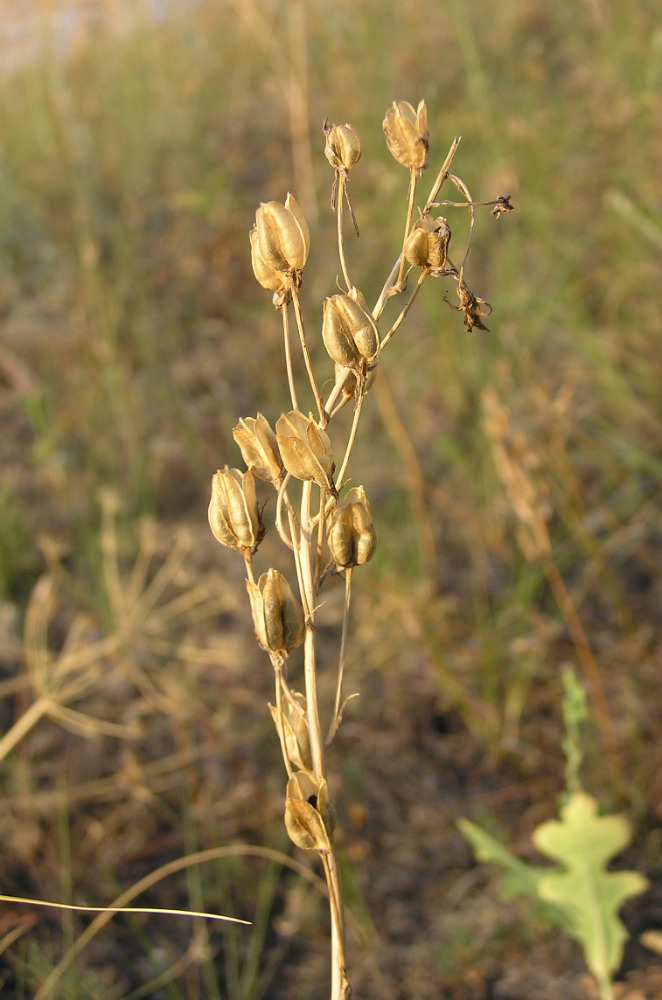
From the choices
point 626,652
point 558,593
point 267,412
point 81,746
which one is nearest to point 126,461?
point 267,412

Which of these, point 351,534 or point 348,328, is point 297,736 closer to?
point 351,534

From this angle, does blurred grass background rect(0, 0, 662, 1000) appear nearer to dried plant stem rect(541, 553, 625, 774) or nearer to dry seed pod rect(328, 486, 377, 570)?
dried plant stem rect(541, 553, 625, 774)

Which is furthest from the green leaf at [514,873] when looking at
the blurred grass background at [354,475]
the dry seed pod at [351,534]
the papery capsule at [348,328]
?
the papery capsule at [348,328]

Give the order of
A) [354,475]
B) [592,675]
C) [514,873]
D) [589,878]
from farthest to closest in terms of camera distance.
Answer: [354,475] < [592,675] < [514,873] < [589,878]

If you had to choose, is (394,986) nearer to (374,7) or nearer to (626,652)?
(626,652)

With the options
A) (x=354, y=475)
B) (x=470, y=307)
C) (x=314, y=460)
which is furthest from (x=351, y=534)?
(x=354, y=475)

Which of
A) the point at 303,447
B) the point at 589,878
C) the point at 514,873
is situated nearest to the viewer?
the point at 303,447
